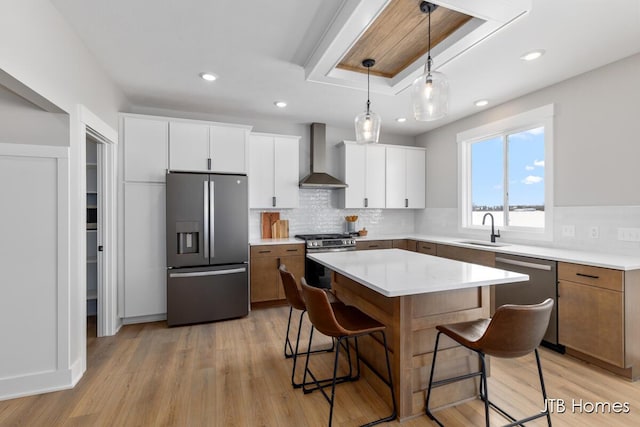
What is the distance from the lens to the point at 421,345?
6.16ft

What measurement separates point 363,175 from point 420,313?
3139 millimetres

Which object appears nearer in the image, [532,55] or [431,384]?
[431,384]

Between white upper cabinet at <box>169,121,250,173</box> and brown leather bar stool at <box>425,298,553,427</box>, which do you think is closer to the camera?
brown leather bar stool at <box>425,298,553,427</box>

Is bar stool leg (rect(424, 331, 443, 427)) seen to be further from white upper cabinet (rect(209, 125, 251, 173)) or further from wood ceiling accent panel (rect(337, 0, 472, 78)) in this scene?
white upper cabinet (rect(209, 125, 251, 173))

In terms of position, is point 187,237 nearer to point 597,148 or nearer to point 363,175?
point 363,175

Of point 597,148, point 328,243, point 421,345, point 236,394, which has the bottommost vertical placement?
point 236,394

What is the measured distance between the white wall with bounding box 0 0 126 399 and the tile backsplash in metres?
2.33

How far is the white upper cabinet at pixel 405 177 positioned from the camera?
4926 millimetres

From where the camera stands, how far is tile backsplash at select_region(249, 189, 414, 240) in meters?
4.63

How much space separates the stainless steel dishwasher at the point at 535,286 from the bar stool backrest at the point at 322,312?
2.09 meters

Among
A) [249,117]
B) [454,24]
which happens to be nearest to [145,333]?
[249,117]

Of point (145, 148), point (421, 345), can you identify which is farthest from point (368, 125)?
point (145, 148)

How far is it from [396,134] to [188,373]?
458 centimetres

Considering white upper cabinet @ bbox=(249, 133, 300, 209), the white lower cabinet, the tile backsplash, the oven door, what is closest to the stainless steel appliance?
the oven door
